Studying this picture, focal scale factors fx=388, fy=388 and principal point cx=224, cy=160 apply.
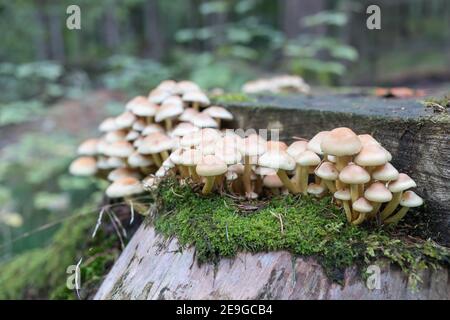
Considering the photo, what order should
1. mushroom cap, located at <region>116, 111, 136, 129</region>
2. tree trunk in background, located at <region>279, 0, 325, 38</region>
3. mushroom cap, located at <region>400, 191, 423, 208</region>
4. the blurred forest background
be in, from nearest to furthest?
mushroom cap, located at <region>400, 191, 423, 208</region> < mushroom cap, located at <region>116, 111, 136, 129</region> < the blurred forest background < tree trunk in background, located at <region>279, 0, 325, 38</region>

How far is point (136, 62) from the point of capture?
9742mm

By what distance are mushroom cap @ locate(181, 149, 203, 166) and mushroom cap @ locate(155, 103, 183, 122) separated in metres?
0.71

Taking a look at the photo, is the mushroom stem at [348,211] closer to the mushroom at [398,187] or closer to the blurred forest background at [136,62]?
the mushroom at [398,187]

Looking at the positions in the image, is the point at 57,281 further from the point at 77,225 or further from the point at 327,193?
the point at 327,193

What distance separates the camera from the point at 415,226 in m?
2.15

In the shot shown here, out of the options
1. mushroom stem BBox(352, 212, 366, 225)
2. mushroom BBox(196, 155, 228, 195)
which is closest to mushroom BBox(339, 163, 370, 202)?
mushroom stem BBox(352, 212, 366, 225)

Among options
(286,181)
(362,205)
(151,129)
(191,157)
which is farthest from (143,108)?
(362,205)

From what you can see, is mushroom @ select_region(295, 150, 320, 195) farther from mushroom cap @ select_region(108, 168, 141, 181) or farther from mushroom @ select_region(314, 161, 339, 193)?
mushroom cap @ select_region(108, 168, 141, 181)

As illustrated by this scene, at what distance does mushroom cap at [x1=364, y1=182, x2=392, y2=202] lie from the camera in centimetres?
187

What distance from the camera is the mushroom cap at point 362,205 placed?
6.28 feet

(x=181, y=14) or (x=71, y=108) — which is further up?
(x=181, y=14)

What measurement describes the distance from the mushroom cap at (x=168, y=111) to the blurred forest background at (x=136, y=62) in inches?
47.3
